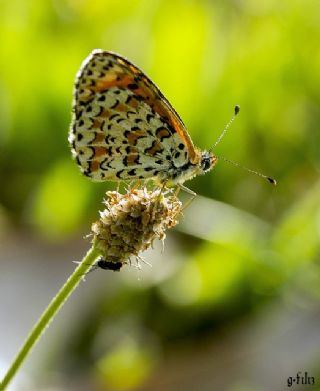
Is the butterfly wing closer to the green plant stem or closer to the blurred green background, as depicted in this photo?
the green plant stem

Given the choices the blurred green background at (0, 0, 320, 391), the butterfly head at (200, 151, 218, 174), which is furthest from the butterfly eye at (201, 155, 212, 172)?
the blurred green background at (0, 0, 320, 391)

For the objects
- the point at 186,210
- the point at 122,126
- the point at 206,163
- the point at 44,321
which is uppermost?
the point at 186,210

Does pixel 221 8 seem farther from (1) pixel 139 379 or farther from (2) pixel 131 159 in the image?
(2) pixel 131 159

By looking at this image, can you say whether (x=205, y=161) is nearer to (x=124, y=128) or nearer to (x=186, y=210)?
(x=124, y=128)

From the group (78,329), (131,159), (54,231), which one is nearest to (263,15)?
(54,231)

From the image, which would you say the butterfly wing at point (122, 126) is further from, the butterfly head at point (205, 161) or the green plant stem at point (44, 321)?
the green plant stem at point (44, 321)

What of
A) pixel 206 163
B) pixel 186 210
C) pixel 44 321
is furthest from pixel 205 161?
pixel 186 210
